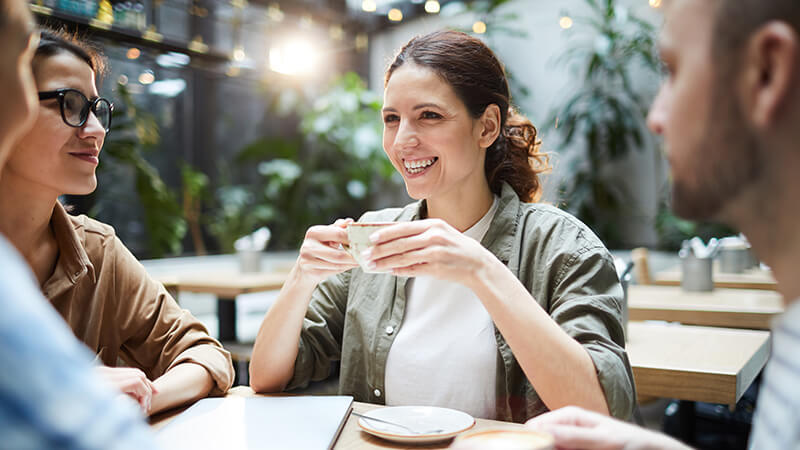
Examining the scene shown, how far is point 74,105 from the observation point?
1.39 m

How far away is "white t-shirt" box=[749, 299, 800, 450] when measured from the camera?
57cm

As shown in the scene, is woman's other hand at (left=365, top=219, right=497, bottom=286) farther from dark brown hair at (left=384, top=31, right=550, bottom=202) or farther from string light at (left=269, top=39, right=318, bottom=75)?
string light at (left=269, top=39, right=318, bottom=75)

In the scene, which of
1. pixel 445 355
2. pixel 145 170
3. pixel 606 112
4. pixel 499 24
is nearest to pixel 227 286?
pixel 145 170

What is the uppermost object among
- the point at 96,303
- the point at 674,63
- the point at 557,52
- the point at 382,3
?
the point at 382,3

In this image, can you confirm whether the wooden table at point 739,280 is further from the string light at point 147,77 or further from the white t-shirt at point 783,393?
the string light at point 147,77

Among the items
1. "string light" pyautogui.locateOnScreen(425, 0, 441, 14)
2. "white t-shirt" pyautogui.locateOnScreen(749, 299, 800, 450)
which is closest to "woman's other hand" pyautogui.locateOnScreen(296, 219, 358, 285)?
"white t-shirt" pyautogui.locateOnScreen(749, 299, 800, 450)

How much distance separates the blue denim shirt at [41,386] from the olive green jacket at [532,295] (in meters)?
0.91

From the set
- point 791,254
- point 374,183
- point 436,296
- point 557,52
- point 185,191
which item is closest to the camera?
point 791,254

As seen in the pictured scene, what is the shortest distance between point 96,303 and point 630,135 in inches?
209

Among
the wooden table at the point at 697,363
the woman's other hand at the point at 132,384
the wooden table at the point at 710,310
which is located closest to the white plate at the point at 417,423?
the woman's other hand at the point at 132,384

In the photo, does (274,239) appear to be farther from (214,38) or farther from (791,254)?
(791,254)

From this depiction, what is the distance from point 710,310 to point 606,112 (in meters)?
3.66

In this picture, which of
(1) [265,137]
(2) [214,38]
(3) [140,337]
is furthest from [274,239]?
(3) [140,337]

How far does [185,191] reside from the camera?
575cm
